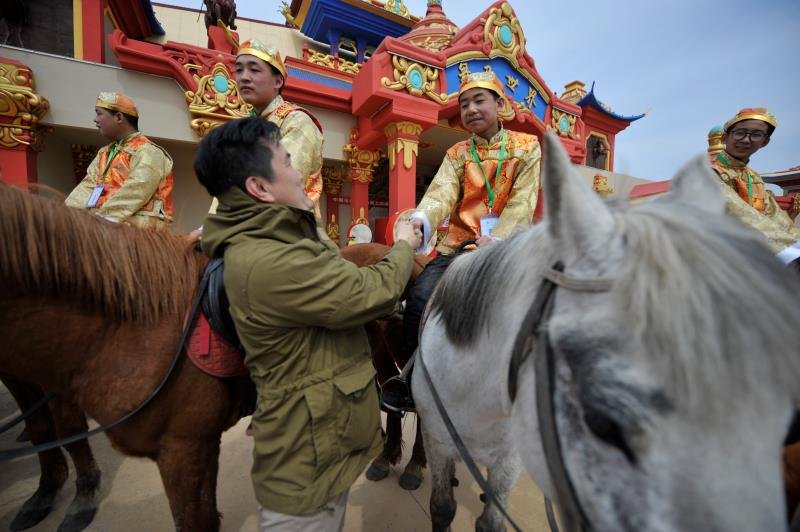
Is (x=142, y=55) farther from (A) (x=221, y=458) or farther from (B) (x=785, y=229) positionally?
(B) (x=785, y=229)

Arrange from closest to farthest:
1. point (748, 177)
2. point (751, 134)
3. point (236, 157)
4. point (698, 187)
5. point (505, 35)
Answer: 1. point (698, 187)
2. point (236, 157)
3. point (751, 134)
4. point (748, 177)
5. point (505, 35)

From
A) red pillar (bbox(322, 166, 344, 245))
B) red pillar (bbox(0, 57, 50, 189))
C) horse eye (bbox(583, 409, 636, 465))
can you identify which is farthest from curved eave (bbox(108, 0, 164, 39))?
horse eye (bbox(583, 409, 636, 465))

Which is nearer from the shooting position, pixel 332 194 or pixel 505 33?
pixel 505 33

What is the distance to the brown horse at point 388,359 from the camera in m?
2.04

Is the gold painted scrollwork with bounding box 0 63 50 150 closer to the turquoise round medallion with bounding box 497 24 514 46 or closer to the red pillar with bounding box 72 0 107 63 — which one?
the red pillar with bounding box 72 0 107 63

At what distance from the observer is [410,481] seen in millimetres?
2527

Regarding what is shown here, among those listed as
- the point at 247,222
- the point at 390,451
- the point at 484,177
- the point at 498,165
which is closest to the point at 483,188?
the point at 484,177

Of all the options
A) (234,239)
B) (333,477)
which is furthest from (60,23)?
(333,477)

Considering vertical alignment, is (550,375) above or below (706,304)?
below

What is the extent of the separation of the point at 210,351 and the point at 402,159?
540cm

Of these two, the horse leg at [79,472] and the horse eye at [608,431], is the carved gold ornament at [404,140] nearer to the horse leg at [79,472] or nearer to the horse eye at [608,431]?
the horse leg at [79,472]

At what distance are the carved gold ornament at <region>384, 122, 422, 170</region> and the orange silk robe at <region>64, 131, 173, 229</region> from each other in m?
3.80

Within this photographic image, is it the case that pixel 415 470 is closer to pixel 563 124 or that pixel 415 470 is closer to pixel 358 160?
pixel 358 160

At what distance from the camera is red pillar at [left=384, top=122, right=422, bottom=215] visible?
20.2ft
